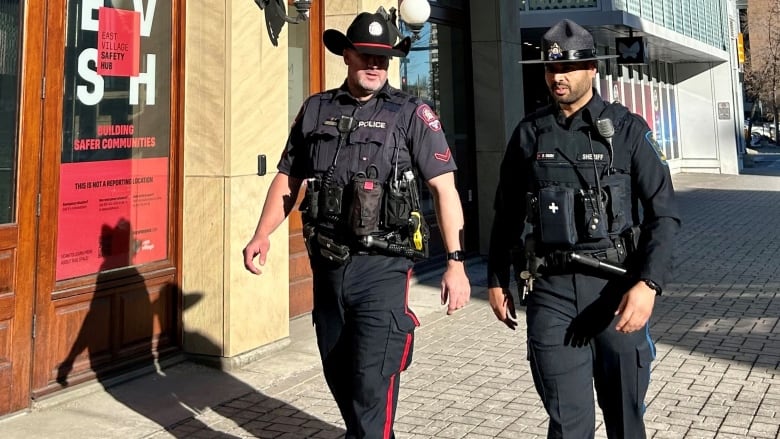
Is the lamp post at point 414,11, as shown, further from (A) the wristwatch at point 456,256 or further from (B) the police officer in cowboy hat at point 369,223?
(A) the wristwatch at point 456,256

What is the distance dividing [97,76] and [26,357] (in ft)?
6.25

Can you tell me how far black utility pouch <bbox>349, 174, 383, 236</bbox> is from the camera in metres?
3.67

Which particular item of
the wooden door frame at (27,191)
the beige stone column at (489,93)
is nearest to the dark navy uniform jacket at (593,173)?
the wooden door frame at (27,191)

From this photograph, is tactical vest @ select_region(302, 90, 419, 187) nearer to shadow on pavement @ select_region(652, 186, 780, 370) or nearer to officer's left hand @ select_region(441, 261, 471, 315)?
officer's left hand @ select_region(441, 261, 471, 315)

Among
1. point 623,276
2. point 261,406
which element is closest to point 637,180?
point 623,276

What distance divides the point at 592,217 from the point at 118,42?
3963mm

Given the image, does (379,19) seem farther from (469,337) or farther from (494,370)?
(469,337)

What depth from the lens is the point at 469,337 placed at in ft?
24.1

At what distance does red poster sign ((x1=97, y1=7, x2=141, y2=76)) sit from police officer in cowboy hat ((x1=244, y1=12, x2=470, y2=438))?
2.50m

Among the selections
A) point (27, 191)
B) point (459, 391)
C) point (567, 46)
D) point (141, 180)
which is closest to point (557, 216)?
point (567, 46)

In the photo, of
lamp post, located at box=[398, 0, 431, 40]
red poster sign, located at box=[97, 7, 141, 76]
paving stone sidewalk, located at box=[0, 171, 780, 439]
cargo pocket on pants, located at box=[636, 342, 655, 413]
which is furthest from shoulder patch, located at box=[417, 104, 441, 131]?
lamp post, located at box=[398, 0, 431, 40]

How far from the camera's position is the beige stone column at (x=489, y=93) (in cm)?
1134

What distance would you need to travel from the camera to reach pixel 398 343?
12.1 feet

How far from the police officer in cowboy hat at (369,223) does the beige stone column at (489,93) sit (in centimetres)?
750
